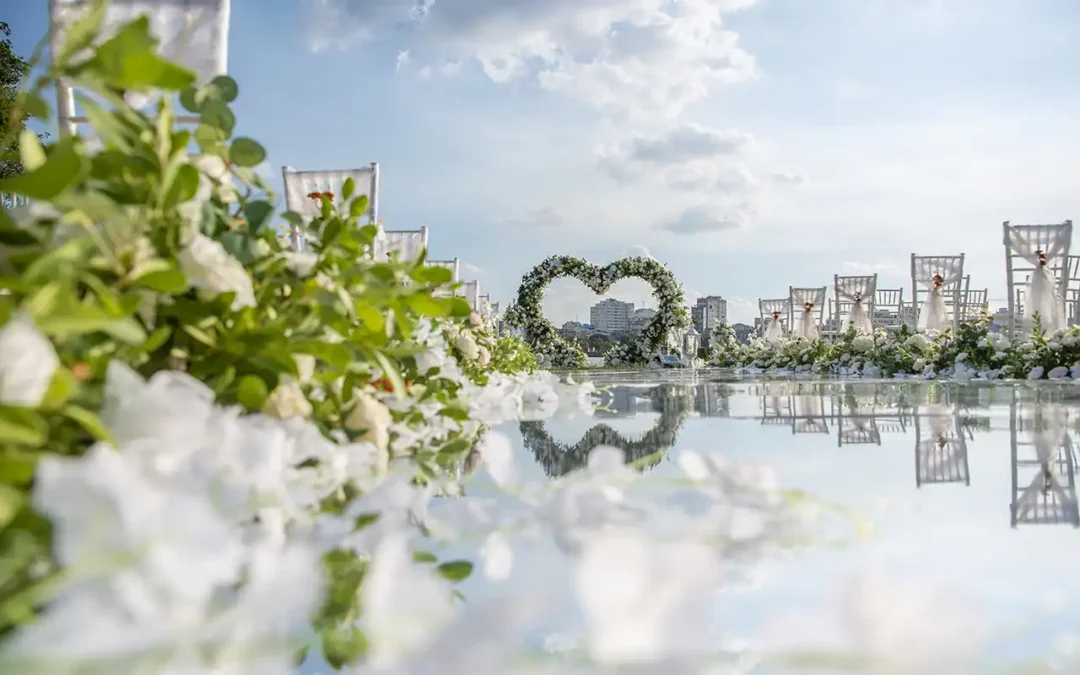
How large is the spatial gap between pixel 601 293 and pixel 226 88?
13756mm

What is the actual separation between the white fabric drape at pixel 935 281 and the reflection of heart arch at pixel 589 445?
810cm

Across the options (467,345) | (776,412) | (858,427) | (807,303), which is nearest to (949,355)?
(776,412)

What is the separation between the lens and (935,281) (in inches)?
341

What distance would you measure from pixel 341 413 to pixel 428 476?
0.09 m

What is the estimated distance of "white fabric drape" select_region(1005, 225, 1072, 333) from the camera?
6750 mm

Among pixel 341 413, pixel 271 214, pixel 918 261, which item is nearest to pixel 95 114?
pixel 271 214

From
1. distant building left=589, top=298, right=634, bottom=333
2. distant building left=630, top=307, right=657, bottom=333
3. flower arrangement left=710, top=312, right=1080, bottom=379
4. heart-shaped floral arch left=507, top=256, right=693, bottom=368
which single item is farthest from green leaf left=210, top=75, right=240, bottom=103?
distant building left=589, top=298, right=634, bottom=333

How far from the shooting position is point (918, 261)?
349 inches

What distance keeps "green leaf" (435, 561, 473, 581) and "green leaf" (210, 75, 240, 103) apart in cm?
Answer: 37

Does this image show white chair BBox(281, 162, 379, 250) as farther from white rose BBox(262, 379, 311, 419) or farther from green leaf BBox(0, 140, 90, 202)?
green leaf BBox(0, 140, 90, 202)

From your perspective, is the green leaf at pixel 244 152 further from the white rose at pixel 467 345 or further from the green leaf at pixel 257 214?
the white rose at pixel 467 345

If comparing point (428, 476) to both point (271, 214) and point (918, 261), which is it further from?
point (918, 261)

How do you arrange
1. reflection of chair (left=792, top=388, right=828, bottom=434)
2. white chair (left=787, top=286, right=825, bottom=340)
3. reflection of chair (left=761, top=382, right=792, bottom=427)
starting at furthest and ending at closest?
white chair (left=787, top=286, right=825, bottom=340), reflection of chair (left=761, top=382, right=792, bottom=427), reflection of chair (left=792, top=388, right=828, bottom=434)

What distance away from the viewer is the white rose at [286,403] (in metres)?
0.52
